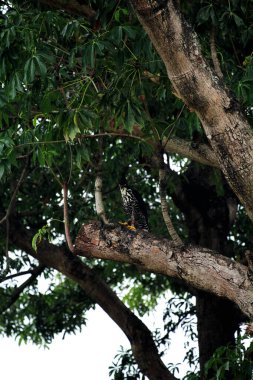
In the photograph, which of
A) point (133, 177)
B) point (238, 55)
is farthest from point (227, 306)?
point (238, 55)

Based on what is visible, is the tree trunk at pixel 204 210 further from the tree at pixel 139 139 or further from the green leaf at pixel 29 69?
the green leaf at pixel 29 69

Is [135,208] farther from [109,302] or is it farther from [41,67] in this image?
[41,67]

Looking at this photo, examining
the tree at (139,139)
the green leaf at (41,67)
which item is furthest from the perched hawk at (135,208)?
the green leaf at (41,67)

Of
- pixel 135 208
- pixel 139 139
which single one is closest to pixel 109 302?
pixel 135 208

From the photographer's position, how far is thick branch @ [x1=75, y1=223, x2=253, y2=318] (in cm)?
596

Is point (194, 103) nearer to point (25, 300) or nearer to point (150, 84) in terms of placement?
point (150, 84)

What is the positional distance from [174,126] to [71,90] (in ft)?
2.66

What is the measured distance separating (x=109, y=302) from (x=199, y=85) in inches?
175

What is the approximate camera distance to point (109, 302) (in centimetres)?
969

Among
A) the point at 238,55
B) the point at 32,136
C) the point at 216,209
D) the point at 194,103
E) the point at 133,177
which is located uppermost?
the point at 133,177

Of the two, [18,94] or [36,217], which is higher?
[36,217]

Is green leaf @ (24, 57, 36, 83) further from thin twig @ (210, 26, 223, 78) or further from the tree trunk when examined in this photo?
the tree trunk

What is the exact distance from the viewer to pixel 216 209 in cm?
1086

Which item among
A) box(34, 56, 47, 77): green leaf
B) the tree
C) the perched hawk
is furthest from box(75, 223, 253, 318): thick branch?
the perched hawk
